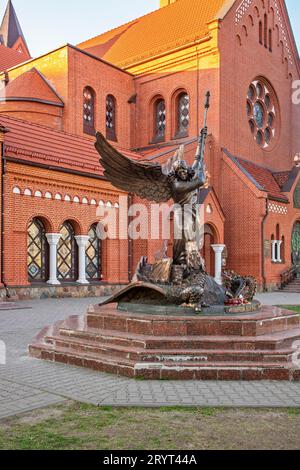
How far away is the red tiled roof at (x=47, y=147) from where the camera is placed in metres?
18.0

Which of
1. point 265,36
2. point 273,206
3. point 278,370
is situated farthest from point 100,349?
point 265,36

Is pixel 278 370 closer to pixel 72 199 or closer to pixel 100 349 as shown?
pixel 100 349

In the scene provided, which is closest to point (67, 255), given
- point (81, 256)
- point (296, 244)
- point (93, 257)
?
point (81, 256)

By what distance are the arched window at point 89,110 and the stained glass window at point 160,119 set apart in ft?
14.2

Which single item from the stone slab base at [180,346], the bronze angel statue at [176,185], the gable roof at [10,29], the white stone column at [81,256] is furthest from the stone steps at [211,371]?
the gable roof at [10,29]

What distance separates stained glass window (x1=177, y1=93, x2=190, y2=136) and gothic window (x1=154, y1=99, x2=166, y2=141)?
3.88 ft

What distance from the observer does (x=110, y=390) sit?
18.7 feet

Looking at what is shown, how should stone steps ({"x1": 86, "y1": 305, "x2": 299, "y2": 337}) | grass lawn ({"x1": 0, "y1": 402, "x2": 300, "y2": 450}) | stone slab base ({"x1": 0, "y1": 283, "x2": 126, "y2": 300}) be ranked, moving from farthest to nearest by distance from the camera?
stone slab base ({"x1": 0, "y1": 283, "x2": 126, "y2": 300}) < stone steps ({"x1": 86, "y1": 305, "x2": 299, "y2": 337}) < grass lawn ({"x1": 0, "y1": 402, "x2": 300, "y2": 450})

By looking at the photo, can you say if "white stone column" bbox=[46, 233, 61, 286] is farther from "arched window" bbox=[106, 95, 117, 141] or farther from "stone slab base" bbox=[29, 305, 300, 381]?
"arched window" bbox=[106, 95, 117, 141]

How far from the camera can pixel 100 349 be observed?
699 cm

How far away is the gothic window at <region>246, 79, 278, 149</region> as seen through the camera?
Result: 3027 cm

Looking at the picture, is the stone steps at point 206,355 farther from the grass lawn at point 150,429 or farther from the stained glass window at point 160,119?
the stained glass window at point 160,119

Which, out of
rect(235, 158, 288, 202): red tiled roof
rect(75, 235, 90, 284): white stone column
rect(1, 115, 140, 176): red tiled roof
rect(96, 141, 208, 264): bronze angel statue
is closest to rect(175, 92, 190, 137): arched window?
rect(235, 158, 288, 202): red tiled roof

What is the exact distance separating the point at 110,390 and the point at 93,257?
15515mm
